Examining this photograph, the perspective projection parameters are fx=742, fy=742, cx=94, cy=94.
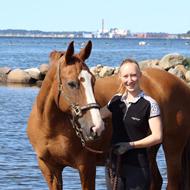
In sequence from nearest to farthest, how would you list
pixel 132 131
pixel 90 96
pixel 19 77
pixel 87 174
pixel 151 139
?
pixel 151 139
pixel 132 131
pixel 90 96
pixel 87 174
pixel 19 77

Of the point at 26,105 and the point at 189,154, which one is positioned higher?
the point at 189,154

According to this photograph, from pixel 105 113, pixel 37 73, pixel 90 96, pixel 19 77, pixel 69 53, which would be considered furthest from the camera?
pixel 19 77

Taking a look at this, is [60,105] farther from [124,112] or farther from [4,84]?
[4,84]

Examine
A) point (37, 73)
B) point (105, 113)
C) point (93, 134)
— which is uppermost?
point (105, 113)

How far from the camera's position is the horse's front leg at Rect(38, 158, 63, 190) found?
24.7ft

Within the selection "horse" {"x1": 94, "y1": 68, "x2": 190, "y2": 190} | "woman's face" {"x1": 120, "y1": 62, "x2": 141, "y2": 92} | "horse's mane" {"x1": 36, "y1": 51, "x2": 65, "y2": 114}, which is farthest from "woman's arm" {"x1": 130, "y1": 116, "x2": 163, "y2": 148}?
"horse" {"x1": 94, "y1": 68, "x2": 190, "y2": 190}

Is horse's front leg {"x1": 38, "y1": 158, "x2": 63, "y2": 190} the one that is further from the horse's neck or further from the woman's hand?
the woman's hand

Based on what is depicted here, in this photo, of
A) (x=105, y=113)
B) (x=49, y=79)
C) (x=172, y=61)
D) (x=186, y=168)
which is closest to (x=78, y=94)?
(x=105, y=113)

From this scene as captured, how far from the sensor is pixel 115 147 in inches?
245

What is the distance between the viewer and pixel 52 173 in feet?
24.9

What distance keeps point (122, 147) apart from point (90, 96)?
603 millimetres

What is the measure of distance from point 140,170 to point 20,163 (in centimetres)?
735

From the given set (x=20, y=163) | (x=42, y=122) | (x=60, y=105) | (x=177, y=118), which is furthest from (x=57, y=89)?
(x=20, y=163)

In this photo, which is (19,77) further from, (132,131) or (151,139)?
(151,139)
